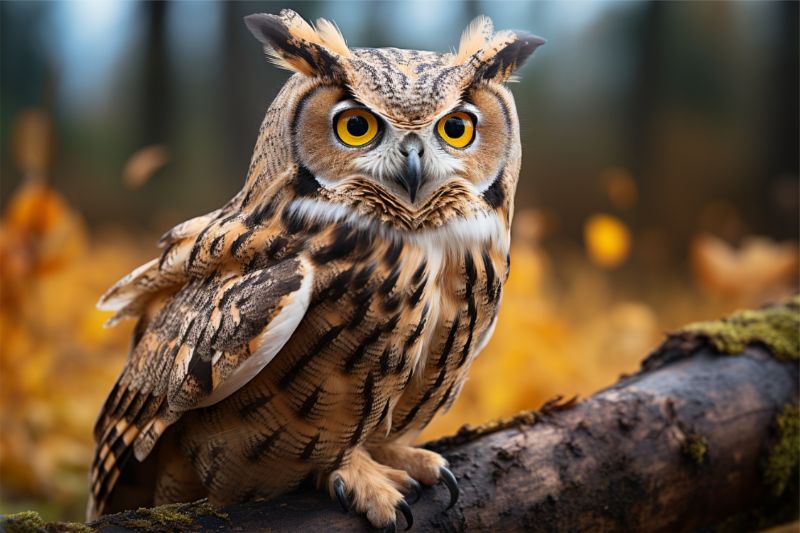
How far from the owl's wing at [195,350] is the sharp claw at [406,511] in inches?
11.6

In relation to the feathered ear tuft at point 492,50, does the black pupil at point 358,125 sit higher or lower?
lower

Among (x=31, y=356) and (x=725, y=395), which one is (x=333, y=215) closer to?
(x=725, y=395)

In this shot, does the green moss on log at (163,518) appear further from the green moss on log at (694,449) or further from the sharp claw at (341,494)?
the green moss on log at (694,449)

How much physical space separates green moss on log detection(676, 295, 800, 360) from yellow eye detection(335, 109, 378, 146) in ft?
2.98

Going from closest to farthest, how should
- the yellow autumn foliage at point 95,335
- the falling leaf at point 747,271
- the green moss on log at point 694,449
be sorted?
the green moss on log at point 694,449 < the yellow autumn foliage at point 95,335 < the falling leaf at point 747,271

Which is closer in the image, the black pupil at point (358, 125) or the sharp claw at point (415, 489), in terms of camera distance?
the black pupil at point (358, 125)

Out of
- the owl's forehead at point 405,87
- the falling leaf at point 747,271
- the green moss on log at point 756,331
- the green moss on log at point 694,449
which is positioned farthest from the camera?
the falling leaf at point 747,271

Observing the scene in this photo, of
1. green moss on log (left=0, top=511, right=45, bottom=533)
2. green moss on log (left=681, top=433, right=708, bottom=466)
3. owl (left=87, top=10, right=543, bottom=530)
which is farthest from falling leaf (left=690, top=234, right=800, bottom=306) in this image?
green moss on log (left=0, top=511, right=45, bottom=533)

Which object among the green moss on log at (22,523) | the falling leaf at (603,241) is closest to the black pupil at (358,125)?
the green moss on log at (22,523)

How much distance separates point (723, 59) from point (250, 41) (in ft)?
5.34

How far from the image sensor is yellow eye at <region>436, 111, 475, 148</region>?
2.97 feet

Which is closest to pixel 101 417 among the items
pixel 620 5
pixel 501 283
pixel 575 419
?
pixel 501 283

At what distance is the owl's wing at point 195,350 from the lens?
2.84ft

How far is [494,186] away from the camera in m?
1.00
